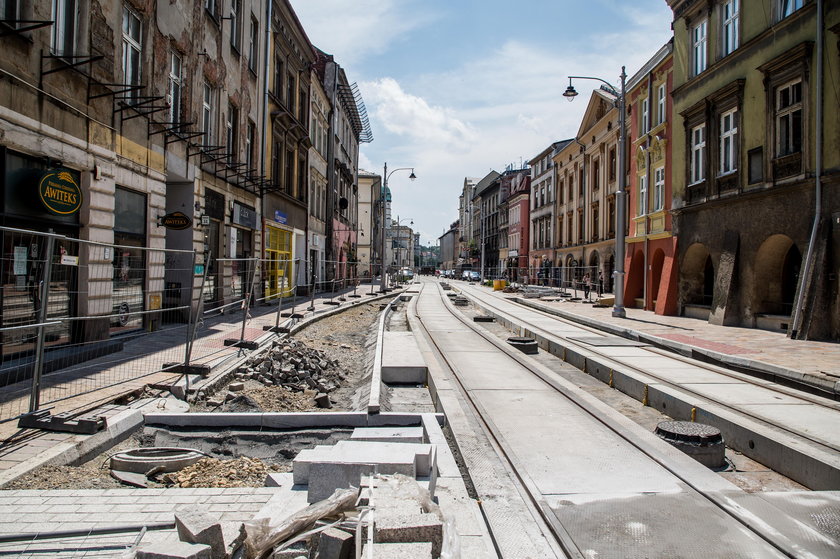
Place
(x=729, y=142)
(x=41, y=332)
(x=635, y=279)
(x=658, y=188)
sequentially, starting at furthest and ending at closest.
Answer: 1. (x=635, y=279)
2. (x=658, y=188)
3. (x=729, y=142)
4. (x=41, y=332)

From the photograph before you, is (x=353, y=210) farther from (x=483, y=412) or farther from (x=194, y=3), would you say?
(x=483, y=412)

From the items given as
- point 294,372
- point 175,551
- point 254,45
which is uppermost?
point 254,45

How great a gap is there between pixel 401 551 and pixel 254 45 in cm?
2189

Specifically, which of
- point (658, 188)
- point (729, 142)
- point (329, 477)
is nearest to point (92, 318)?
point (329, 477)

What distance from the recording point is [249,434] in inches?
233

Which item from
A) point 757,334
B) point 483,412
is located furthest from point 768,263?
point 483,412

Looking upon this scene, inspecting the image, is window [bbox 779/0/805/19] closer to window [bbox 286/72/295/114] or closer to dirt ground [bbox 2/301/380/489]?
dirt ground [bbox 2/301/380/489]

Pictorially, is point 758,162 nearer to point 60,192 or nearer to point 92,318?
point 92,318

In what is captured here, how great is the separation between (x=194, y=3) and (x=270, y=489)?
14.8 m

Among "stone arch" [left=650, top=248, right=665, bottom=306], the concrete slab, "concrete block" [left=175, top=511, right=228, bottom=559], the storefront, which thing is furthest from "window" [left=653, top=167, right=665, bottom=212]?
"concrete block" [left=175, top=511, right=228, bottom=559]

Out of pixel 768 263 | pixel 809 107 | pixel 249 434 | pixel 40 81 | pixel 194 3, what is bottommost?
pixel 249 434

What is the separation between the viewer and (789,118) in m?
14.8

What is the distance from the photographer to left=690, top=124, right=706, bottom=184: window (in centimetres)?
1917

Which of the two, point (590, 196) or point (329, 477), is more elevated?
point (590, 196)
